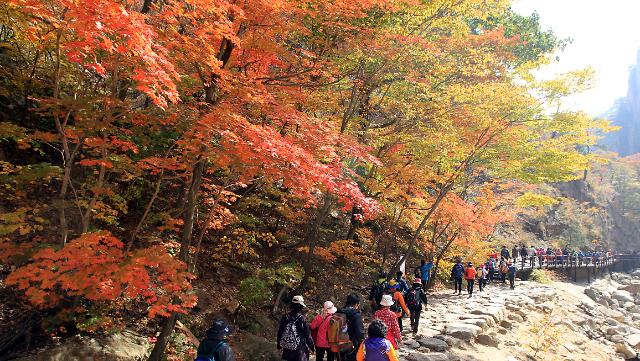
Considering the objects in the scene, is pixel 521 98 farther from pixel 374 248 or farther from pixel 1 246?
pixel 1 246

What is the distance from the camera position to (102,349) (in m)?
6.27

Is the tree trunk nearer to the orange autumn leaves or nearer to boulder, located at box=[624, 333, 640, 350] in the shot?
the orange autumn leaves

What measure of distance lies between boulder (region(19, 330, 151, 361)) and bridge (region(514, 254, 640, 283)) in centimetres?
2286

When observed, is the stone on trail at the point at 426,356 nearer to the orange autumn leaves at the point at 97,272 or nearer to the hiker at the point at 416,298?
the hiker at the point at 416,298

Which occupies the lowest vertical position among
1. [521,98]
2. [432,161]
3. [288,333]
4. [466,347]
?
[466,347]

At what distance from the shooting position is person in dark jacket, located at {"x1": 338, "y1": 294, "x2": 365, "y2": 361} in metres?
5.73

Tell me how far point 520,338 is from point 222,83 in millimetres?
11659

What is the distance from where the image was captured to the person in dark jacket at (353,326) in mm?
5727

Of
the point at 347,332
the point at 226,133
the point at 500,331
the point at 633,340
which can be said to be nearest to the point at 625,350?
the point at 633,340

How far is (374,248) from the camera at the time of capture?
54.3 feet

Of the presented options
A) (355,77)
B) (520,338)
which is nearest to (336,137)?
(355,77)

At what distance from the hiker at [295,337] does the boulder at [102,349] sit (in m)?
2.80

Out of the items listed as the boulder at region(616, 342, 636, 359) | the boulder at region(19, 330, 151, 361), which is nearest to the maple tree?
the boulder at region(19, 330, 151, 361)

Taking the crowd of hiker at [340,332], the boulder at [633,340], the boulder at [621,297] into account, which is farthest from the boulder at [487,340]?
the boulder at [621,297]
